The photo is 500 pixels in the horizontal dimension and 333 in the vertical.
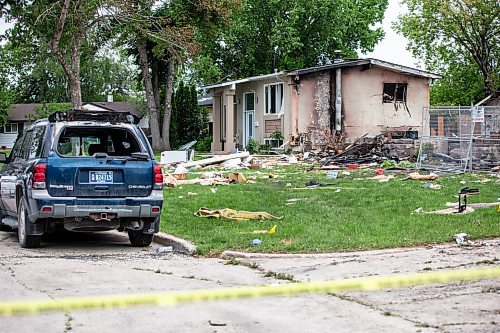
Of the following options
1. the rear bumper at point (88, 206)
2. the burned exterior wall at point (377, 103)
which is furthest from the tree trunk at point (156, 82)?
the rear bumper at point (88, 206)

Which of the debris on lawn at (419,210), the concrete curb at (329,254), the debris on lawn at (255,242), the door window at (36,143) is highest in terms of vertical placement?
the door window at (36,143)

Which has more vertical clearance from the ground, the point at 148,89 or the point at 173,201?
the point at 148,89

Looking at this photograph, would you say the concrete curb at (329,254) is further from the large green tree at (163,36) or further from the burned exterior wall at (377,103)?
the burned exterior wall at (377,103)

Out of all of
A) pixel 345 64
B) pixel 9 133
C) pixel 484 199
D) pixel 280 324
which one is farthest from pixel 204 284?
pixel 9 133

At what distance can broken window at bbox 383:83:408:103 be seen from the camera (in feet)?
120

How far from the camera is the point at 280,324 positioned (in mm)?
6070

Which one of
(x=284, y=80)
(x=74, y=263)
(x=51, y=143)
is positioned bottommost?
(x=74, y=263)

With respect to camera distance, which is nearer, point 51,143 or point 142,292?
point 142,292

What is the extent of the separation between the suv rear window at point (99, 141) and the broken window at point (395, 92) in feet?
86.2

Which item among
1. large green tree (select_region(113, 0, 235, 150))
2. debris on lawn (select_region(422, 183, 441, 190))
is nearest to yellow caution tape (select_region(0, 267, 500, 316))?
debris on lawn (select_region(422, 183, 441, 190))

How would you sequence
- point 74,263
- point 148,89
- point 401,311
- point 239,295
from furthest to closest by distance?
1. point 148,89
2. point 74,263
3. point 239,295
4. point 401,311

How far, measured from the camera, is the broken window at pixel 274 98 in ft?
123

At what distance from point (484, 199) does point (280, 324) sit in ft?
30.4

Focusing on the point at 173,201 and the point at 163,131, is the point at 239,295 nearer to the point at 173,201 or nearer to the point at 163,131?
the point at 173,201
